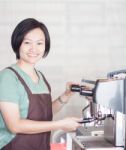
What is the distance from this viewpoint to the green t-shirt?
1.43 m

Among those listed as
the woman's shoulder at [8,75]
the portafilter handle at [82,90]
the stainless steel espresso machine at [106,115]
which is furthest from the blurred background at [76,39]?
the woman's shoulder at [8,75]

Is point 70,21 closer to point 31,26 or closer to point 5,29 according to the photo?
point 5,29

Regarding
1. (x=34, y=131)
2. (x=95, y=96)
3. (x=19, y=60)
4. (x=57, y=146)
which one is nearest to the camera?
(x=95, y=96)

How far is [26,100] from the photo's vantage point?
1497 millimetres

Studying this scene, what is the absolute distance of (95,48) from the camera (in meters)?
2.86

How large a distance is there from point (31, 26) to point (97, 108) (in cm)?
51

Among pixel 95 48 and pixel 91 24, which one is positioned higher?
pixel 91 24

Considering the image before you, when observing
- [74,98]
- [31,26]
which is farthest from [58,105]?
[74,98]

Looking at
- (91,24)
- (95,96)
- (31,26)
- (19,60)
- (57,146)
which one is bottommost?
(57,146)

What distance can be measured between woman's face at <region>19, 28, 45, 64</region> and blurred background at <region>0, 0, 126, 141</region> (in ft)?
4.01

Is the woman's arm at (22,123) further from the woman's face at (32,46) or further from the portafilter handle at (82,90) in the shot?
the woman's face at (32,46)

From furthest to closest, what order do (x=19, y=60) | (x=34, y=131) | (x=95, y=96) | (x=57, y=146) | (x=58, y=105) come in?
1. (x=57, y=146)
2. (x=58, y=105)
3. (x=19, y=60)
4. (x=34, y=131)
5. (x=95, y=96)

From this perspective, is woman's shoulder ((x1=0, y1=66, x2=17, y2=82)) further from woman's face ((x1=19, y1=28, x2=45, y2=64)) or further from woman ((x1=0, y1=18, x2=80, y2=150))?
woman's face ((x1=19, y1=28, x2=45, y2=64))

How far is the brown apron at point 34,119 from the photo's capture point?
1.50 metres
